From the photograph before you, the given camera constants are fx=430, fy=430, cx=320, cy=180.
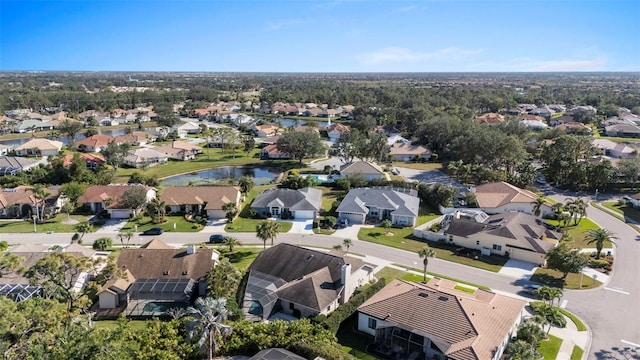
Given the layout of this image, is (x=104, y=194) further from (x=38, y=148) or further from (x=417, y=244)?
(x=38, y=148)

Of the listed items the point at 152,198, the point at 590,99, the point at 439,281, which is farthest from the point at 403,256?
the point at 590,99

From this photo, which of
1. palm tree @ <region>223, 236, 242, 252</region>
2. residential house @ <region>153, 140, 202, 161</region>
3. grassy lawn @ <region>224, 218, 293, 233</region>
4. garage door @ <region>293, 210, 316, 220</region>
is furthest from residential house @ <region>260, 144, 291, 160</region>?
palm tree @ <region>223, 236, 242, 252</region>

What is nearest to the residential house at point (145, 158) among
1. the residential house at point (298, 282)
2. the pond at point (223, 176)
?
the pond at point (223, 176)

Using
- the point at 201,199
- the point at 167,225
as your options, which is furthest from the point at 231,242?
the point at 201,199

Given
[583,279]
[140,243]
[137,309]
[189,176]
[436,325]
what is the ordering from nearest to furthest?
[436,325], [137,309], [583,279], [140,243], [189,176]

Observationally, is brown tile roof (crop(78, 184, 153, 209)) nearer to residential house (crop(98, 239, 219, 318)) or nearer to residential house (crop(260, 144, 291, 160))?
residential house (crop(98, 239, 219, 318))

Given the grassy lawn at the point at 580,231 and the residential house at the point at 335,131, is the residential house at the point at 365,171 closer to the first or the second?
the grassy lawn at the point at 580,231

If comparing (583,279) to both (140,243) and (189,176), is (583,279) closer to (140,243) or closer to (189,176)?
(140,243)
